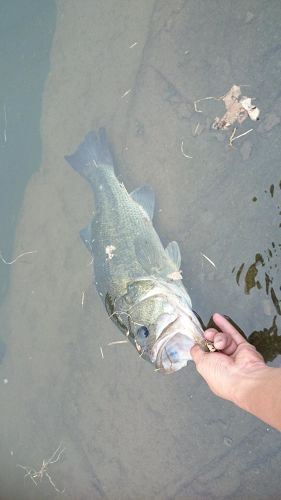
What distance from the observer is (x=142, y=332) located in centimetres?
317

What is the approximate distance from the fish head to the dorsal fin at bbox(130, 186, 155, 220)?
69 centimetres

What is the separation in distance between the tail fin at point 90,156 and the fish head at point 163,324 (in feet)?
3.94

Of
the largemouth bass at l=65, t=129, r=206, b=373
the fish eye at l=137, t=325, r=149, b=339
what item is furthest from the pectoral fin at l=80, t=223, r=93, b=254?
the fish eye at l=137, t=325, r=149, b=339

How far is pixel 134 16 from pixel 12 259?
8.51ft

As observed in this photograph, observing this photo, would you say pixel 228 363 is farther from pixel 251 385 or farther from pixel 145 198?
pixel 145 198

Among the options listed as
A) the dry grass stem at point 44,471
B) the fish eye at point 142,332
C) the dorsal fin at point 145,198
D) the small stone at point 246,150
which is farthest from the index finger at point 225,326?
the dry grass stem at point 44,471

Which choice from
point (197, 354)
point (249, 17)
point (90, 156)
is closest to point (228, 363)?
point (197, 354)

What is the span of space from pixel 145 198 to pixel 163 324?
1.20m

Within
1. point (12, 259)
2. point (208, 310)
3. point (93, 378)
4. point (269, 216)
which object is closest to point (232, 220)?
point (269, 216)

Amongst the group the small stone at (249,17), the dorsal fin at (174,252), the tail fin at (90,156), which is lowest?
the dorsal fin at (174,252)

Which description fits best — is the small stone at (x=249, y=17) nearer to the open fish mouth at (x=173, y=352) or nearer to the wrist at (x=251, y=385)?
the open fish mouth at (x=173, y=352)

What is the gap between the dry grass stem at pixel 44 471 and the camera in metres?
4.48

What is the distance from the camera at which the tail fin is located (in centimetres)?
401

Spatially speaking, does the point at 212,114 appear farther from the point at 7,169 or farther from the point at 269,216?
the point at 7,169
